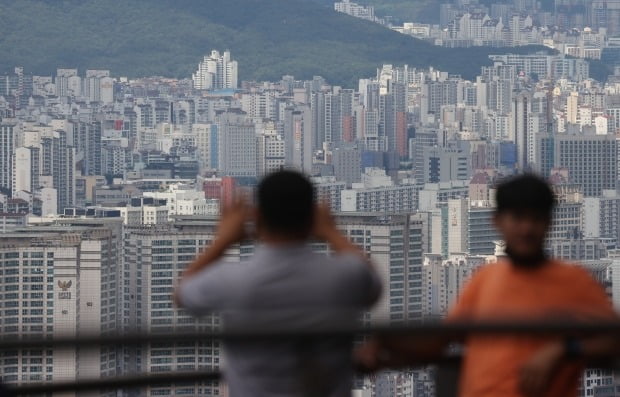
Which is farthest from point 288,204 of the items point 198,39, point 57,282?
point 198,39

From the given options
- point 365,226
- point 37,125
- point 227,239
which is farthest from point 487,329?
point 37,125

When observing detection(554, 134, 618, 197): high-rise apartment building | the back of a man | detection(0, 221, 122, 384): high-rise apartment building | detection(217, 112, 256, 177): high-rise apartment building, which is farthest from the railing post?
detection(217, 112, 256, 177): high-rise apartment building

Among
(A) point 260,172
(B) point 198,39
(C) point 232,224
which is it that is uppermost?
(B) point 198,39

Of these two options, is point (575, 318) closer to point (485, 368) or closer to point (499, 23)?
point (485, 368)

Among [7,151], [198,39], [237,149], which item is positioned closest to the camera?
[7,151]

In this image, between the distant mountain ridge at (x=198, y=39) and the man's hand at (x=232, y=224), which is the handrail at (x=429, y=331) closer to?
the man's hand at (x=232, y=224)

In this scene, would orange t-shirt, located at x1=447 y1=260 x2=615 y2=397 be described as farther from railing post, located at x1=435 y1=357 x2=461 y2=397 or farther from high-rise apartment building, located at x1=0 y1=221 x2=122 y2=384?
high-rise apartment building, located at x1=0 y1=221 x2=122 y2=384

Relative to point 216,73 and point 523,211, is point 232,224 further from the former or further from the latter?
point 216,73
